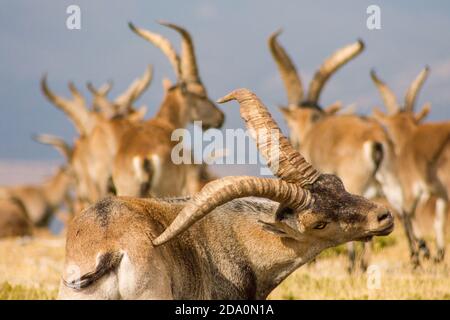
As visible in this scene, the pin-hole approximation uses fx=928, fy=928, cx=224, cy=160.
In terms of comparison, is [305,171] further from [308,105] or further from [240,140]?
[308,105]

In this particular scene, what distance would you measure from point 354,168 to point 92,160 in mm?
5639

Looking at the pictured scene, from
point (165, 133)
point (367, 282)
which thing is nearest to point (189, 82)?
point (165, 133)

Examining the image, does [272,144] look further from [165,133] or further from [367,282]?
[165,133]

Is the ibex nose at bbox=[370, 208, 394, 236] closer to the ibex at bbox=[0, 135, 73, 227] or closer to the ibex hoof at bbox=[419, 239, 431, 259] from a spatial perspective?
the ibex hoof at bbox=[419, 239, 431, 259]

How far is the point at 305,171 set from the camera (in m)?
7.51

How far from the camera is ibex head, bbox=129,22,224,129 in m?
17.5

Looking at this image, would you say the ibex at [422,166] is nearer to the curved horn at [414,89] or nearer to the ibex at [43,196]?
the curved horn at [414,89]

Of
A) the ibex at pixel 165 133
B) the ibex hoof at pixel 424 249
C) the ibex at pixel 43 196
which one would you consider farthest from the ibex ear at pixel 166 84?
the ibex at pixel 43 196

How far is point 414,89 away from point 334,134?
241 inches

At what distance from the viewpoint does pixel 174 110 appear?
1741cm

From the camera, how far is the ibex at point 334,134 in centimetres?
1494

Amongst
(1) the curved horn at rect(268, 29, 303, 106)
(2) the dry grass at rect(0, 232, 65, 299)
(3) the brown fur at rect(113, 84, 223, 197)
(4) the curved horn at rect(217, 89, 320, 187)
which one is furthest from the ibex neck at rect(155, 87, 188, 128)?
(4) the curved horn at rect(217, 89, 320, 187)

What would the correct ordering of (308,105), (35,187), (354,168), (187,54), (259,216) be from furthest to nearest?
(35,187)
(308,105)
(187,54)
(354,168)
(259,216)

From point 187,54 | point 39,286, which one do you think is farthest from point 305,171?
point 187,54
